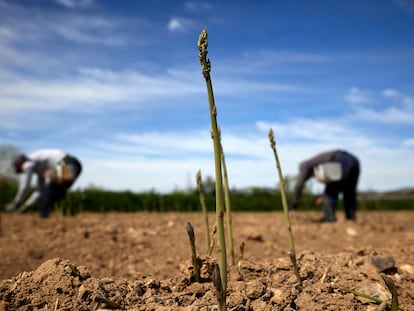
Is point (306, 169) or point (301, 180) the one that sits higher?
point (306, 169)

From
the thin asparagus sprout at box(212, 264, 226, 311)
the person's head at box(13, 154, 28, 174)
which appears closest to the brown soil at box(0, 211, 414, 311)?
the thin asparagus sprout at box(212, 264, 226, 311)

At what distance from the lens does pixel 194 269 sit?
1.98 m

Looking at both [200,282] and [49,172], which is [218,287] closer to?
[200,282]

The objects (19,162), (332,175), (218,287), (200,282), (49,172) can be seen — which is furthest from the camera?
(19,162)

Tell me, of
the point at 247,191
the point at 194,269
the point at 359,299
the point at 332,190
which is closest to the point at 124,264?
the point at 194,269

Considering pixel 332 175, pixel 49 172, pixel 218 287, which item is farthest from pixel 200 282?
pixel 49 172

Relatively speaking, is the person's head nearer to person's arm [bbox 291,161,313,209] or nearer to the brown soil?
the brown soil

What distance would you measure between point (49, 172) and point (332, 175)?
530cm

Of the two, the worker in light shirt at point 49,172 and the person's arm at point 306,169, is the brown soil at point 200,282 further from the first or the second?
the worker in light shirt at point 49,172

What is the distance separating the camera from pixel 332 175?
7.54 meters

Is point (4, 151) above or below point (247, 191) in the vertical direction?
above

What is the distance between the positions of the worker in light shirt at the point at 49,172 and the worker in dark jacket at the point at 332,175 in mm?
4470

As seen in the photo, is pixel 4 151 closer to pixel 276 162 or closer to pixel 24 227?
pixel 24 227

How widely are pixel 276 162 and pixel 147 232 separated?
13.3 ft
